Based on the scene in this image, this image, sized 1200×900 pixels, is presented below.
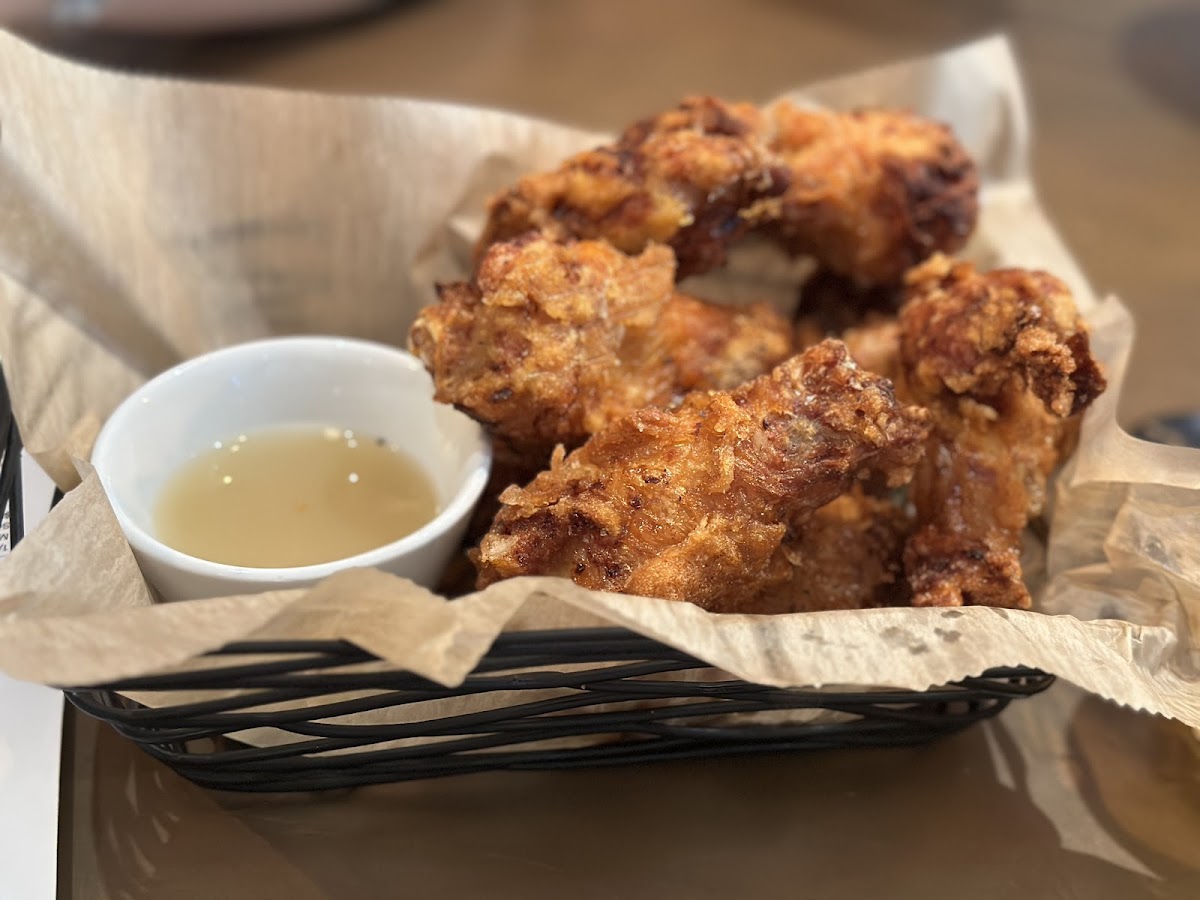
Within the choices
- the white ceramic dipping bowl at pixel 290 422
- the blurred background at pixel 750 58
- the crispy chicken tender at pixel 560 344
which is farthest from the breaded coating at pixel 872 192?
the blurred background at pixel 750 58

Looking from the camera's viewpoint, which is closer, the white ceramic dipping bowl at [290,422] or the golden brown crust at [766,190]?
the white ceramic dipping bowl at [290,422]

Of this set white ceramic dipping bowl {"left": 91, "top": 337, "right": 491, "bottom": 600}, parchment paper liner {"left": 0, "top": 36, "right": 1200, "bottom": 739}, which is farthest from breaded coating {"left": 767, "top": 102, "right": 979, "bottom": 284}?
white ceramic dipping bowl {"left": 91, "top": 337, "right": 491, "bottom": 600}

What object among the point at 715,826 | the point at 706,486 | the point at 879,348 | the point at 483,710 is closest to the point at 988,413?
the point at 879,348

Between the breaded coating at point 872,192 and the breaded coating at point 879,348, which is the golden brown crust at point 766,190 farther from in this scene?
the breaded coating at point 879,348

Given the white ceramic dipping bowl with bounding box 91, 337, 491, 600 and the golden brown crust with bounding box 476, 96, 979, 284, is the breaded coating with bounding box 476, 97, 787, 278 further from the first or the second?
the white ceramic dipping bowl with bounding box 91, 337, 491, 600

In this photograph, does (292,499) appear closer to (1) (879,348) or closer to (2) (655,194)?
(2) (655,194)

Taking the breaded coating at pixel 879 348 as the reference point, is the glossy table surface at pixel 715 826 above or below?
below

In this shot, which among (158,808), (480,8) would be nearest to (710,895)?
(158,808)
